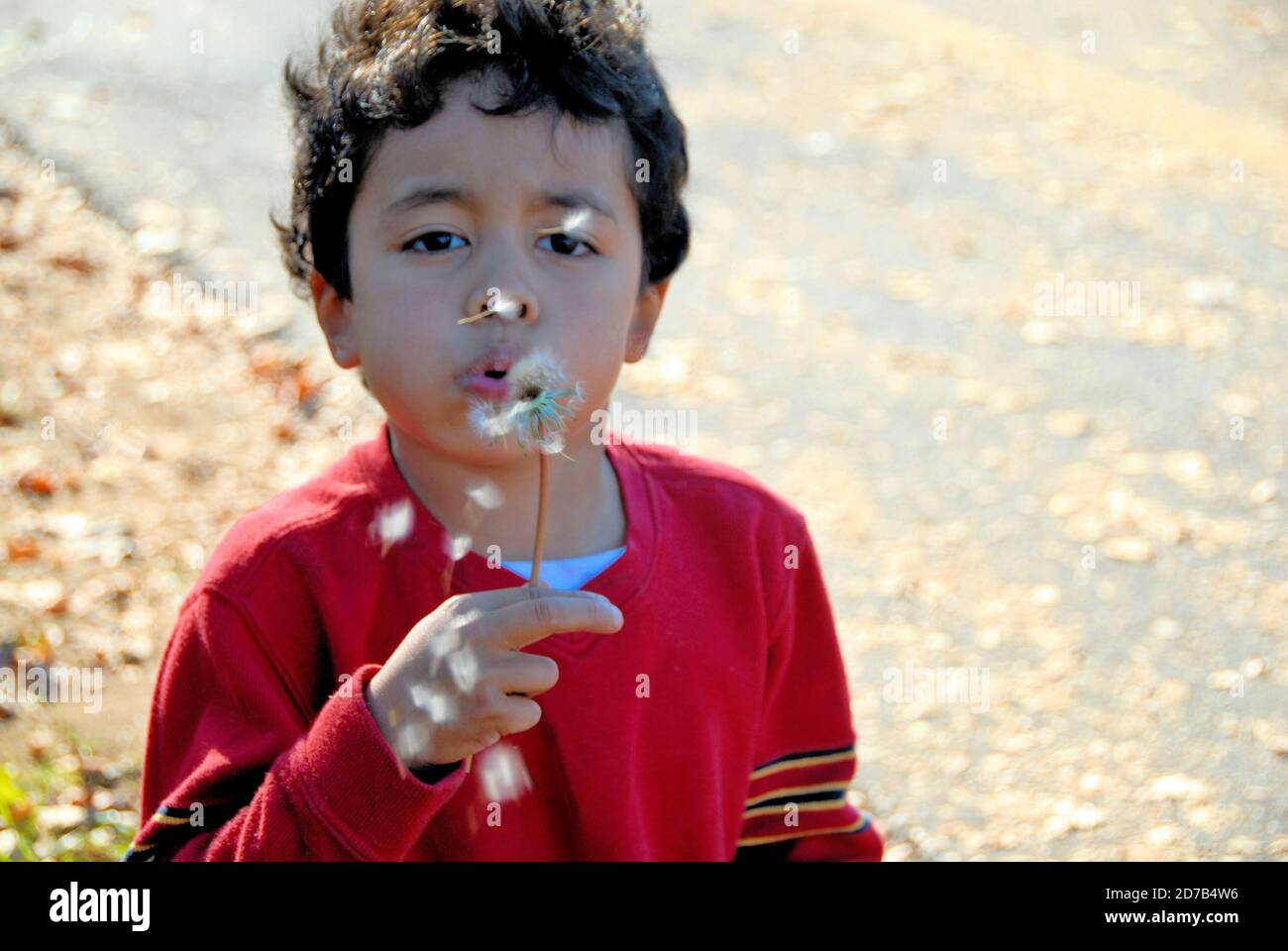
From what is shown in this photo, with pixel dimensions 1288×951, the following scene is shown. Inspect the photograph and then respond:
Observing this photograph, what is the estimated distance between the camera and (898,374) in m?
5.25

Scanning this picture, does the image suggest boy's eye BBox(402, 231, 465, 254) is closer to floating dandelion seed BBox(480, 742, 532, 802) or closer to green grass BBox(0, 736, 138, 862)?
floating dandelion seed BBox(480, 742, 532, 802)

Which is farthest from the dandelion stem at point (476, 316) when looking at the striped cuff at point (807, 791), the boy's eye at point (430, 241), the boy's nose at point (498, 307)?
the striped cuff at point (807, 791)

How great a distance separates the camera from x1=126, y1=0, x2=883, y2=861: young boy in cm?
167

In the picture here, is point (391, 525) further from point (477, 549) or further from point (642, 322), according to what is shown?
point (642, 322)

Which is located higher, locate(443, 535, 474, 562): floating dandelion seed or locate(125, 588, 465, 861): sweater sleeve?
locate(443, 535, 474, 562): floating dandelion seed

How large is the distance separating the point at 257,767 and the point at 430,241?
2.17ft

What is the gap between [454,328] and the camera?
5.72 ft

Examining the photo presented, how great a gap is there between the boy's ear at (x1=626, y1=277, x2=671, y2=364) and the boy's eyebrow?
0.88ft

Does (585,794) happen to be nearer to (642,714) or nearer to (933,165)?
(642,714)

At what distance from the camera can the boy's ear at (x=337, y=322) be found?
1.99 m

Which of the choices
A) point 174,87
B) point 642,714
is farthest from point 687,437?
point 174,87

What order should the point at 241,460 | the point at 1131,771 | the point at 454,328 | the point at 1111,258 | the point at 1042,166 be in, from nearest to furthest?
Answer: the point at 454,328 < the point at 1131,771 < the point at 241,460 < the point at 1111,258 < the point at 1042,166

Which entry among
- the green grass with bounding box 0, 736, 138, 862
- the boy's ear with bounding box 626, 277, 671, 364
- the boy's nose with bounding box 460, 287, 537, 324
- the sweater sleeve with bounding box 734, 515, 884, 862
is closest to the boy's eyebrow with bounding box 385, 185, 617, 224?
the boy's nose with bounding box 460, 287, 537, 324
